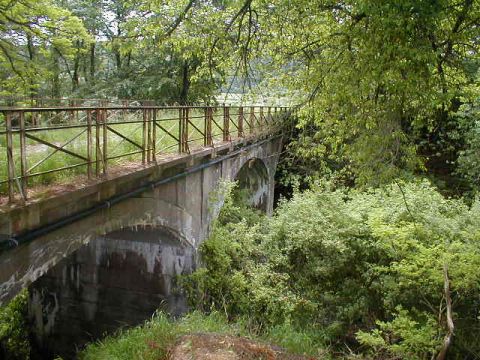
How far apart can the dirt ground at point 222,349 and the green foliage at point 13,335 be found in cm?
643

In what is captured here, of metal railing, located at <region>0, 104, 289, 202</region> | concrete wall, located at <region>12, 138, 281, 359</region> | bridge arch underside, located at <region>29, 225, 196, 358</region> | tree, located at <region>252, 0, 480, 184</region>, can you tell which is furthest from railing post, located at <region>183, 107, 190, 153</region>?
tree, located at <region>252, 0, 480, 184</region>

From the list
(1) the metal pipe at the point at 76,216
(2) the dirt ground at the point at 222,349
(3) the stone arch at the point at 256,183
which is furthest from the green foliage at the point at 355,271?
(3) the stone arch at the point at 256,183

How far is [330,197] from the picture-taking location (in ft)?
30.6

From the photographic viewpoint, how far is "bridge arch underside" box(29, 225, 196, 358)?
895 cm

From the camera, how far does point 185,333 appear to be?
5.82m

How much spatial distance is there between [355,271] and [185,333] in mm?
3697

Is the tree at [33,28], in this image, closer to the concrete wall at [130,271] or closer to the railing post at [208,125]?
the railing post at [208,125]

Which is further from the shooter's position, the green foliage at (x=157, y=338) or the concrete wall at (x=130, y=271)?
the concrete wall at (x=130, y=271)

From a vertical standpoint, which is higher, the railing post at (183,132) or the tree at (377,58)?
the tree at (377,58)

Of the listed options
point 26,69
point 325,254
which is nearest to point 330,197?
point 325,254

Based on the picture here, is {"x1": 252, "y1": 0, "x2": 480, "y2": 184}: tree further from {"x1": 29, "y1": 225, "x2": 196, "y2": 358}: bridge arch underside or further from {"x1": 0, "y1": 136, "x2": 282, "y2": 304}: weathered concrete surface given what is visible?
{"x1": 29, "y1": 225, "x2": 196, "y2": 358}: bridge arch underside

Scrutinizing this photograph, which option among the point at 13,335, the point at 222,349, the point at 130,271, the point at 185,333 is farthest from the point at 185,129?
the point at 13,335

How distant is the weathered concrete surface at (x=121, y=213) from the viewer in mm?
4133

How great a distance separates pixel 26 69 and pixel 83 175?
23.9 feet
